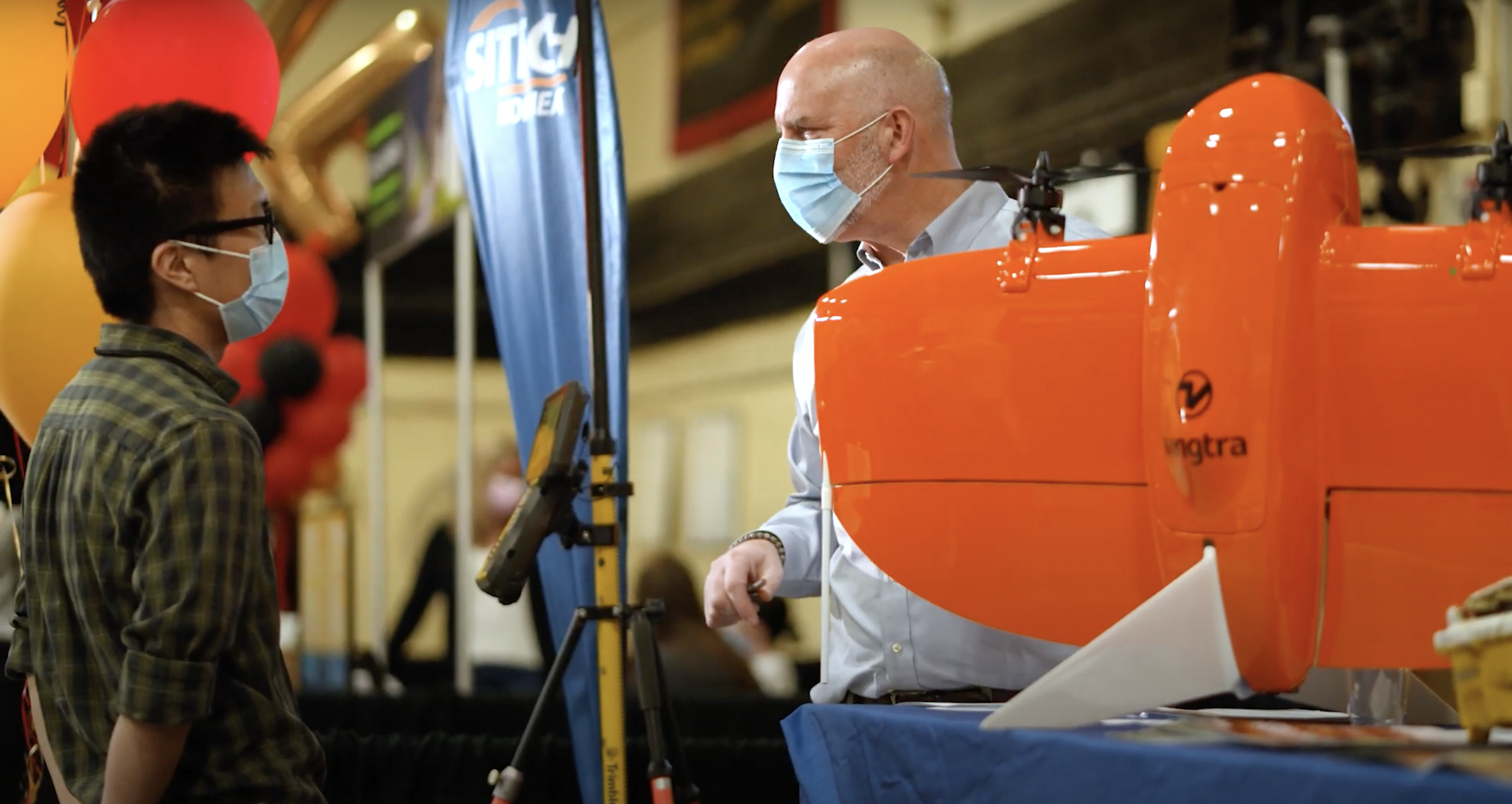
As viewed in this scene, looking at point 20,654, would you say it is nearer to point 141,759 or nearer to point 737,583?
point 141,759

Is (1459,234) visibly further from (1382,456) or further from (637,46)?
(637,46)

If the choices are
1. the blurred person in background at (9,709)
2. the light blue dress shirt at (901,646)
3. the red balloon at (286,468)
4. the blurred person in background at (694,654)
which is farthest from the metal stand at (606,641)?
the red balloon at (286,468)

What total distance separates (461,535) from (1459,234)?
3.81 meters

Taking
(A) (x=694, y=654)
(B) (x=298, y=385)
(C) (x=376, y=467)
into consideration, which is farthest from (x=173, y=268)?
(C) (x=376, y=467)

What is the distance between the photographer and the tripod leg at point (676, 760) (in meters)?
1.95

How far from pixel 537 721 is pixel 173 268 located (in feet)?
2.43

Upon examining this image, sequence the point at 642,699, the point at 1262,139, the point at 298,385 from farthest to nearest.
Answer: the point at 298,385 → the point at 642,699 → the point at 1262,139

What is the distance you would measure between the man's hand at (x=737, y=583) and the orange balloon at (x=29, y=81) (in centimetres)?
159

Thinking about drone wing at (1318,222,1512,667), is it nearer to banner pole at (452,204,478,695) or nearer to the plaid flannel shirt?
the plaid flannel shirt

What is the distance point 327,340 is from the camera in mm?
5559

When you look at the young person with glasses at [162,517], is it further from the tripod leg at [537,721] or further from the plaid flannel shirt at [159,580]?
the tripod leg at [537,721]

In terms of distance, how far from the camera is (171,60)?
249cm

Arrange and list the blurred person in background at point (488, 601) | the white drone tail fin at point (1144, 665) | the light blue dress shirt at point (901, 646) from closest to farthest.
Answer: the white drone tail fin at point (1144, 665) < the light blue dress shirt at point (901, 646) < the blurred person in background at point (488, 601)

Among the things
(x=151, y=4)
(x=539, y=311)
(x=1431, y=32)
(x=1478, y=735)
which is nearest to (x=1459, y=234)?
(x=1478, y=735)
